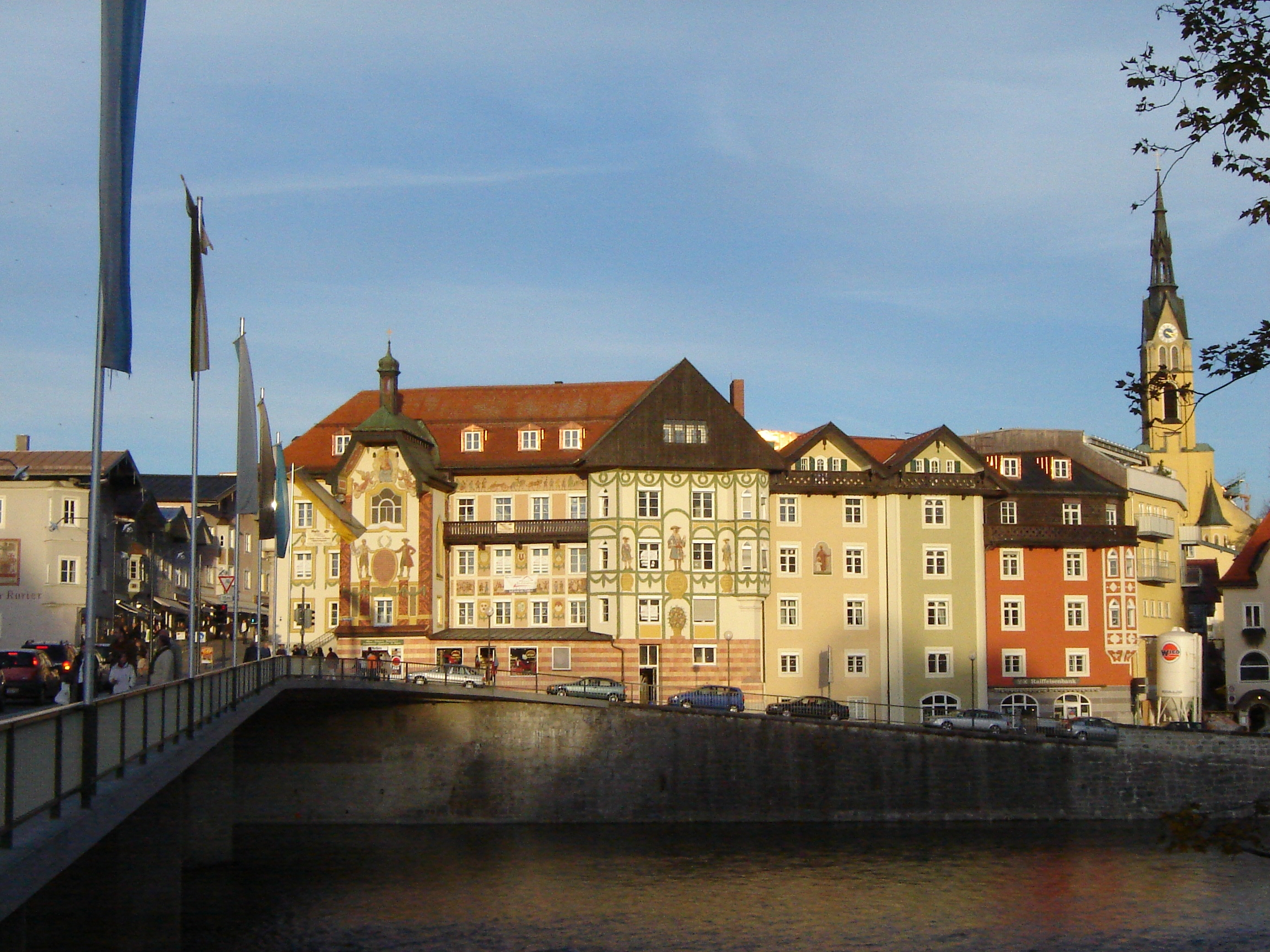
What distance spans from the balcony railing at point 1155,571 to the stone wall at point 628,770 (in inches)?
894

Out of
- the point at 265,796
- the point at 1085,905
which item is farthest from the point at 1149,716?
the point at 265,796

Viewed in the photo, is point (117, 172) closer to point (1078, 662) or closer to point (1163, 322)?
point (1078, 662)

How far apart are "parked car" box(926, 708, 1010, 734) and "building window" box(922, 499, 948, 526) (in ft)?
37.5

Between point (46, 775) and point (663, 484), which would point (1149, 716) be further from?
point (46, 775)

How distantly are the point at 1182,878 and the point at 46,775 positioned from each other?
44979 mm

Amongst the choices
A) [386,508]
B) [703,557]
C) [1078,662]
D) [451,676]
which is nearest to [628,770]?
[451,676]

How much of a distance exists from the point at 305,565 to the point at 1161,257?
3264 inches

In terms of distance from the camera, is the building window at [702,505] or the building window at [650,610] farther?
the building window at [702,505]

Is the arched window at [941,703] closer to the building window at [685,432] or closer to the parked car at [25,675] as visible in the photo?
the building window at [685,432]

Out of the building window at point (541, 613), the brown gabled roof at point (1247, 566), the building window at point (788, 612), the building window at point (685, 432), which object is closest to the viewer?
the building window at point (685, 432)

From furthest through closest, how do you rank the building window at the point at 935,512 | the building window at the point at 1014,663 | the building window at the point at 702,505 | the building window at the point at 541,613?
the building window at the point at 1014,663 → the building window at the point at 935,512 → the building window at the point at 541,613 → the building window at the point at 702,505

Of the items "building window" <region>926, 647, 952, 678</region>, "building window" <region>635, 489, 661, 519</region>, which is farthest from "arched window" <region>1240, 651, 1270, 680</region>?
"building window" <region>635, 489, 661, 519</region>

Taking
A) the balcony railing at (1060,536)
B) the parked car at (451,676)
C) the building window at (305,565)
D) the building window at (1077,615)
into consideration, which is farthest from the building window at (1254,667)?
the building window at (305,565)

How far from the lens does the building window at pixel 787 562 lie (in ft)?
266
